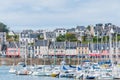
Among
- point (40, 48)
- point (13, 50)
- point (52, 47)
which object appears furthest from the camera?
point (13, 50)

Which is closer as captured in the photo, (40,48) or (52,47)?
(52,47)

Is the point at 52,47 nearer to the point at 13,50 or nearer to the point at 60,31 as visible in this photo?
the point at 13,50

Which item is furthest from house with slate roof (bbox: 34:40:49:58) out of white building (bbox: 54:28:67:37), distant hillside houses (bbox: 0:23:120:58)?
white building (bbox: 54:28:67:37)

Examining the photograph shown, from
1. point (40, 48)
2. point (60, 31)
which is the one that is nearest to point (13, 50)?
point (40, 48)

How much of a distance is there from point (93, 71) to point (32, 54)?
7008cm

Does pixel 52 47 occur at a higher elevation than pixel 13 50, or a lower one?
higher

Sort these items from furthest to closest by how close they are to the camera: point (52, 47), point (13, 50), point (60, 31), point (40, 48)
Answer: point (60, 31) → point (13, 50) → point (40, 48) → point (52, 47)

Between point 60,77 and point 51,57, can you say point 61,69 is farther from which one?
point 51,57

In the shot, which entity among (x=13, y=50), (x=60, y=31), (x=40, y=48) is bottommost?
(x=13, y=50)

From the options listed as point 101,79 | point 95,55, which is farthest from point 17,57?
point 101,79

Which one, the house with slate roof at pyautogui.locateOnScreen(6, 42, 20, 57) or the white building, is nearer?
the house with slate roof at pyautogui.locateOnScreen(6, 42, 20, 57)

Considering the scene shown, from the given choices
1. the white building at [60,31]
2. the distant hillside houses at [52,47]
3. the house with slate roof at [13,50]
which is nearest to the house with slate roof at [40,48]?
the distant hillside houses at [52,47]

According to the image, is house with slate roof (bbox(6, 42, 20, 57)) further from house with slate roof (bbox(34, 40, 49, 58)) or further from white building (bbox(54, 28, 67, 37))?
white building (bbox(54, 28, 67, 37))

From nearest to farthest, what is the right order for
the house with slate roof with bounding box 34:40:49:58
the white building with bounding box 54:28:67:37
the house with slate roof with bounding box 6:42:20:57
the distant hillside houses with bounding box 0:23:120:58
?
the distant hillside houses with bounding box 0:23:120:58 < the house with slate roof with bounding box 34:40:49:58 < the house with slate roof with bounding box 6:42:20:57 < the white building with bounding box 54:28:67:37
